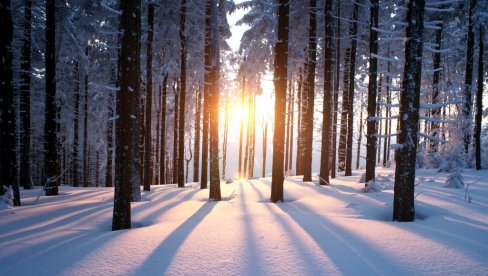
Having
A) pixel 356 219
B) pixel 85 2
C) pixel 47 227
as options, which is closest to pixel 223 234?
pixel 356 219

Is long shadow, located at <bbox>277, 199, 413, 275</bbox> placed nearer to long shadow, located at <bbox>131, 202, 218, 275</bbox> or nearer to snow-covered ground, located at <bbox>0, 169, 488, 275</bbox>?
snow-covered ground, located at <bbox>0, 169, 488, 275</bbox>

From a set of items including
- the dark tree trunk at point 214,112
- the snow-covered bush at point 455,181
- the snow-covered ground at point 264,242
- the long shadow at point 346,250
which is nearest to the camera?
the long shadow at point 346,250

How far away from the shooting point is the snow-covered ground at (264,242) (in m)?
3.38

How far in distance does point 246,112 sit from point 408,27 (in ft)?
75.1

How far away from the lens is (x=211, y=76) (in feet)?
33.0

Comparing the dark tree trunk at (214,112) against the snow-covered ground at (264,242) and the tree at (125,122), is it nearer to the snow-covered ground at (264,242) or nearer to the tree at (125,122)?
the snow-covered ground at (264,242)

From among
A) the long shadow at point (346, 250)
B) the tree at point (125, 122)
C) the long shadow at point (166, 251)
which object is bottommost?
the long shadow at point (166, 251)

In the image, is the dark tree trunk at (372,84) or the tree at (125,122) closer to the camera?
the tree at (125,122)

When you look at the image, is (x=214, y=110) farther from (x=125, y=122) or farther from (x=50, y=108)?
(x=50, y=108)

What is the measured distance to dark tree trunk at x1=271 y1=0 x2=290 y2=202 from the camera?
26.8 ft

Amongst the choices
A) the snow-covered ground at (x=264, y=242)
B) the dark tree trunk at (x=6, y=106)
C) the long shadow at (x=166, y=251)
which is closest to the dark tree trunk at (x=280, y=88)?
the snow-covered ground at (x=264, y=242)

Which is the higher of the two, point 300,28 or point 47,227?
point 300,28

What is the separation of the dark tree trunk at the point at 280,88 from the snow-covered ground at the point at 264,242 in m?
1.44

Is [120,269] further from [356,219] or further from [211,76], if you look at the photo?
[211,76]
